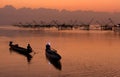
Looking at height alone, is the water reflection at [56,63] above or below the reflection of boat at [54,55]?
below

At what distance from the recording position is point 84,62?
3975 cm

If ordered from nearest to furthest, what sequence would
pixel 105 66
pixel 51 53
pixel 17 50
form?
pixel 105 66 < pixel 51 53 < pixel 17 50

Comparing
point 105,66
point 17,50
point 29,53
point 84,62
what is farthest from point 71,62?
point 17,50

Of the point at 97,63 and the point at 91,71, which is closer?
the point at 91,71

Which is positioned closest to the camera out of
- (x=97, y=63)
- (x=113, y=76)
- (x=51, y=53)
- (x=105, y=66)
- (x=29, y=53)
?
(x=113, y=76)

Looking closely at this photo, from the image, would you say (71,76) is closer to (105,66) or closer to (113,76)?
(113,76)

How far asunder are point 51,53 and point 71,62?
5.47m

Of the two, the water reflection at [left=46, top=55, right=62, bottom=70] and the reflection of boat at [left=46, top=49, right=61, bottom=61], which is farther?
the reflection of boat at [left=46, top=49, right=61, bottom=61]

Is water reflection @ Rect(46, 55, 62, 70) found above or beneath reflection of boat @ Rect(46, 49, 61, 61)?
beneath

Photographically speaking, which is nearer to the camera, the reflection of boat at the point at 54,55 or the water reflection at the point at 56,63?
the water reflection at the point at 56,63

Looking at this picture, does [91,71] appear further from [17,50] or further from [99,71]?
[17,50]

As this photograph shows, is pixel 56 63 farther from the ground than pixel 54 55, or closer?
closer

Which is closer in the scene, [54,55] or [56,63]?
[56,63]

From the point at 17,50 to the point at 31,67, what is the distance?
66.9 feet
